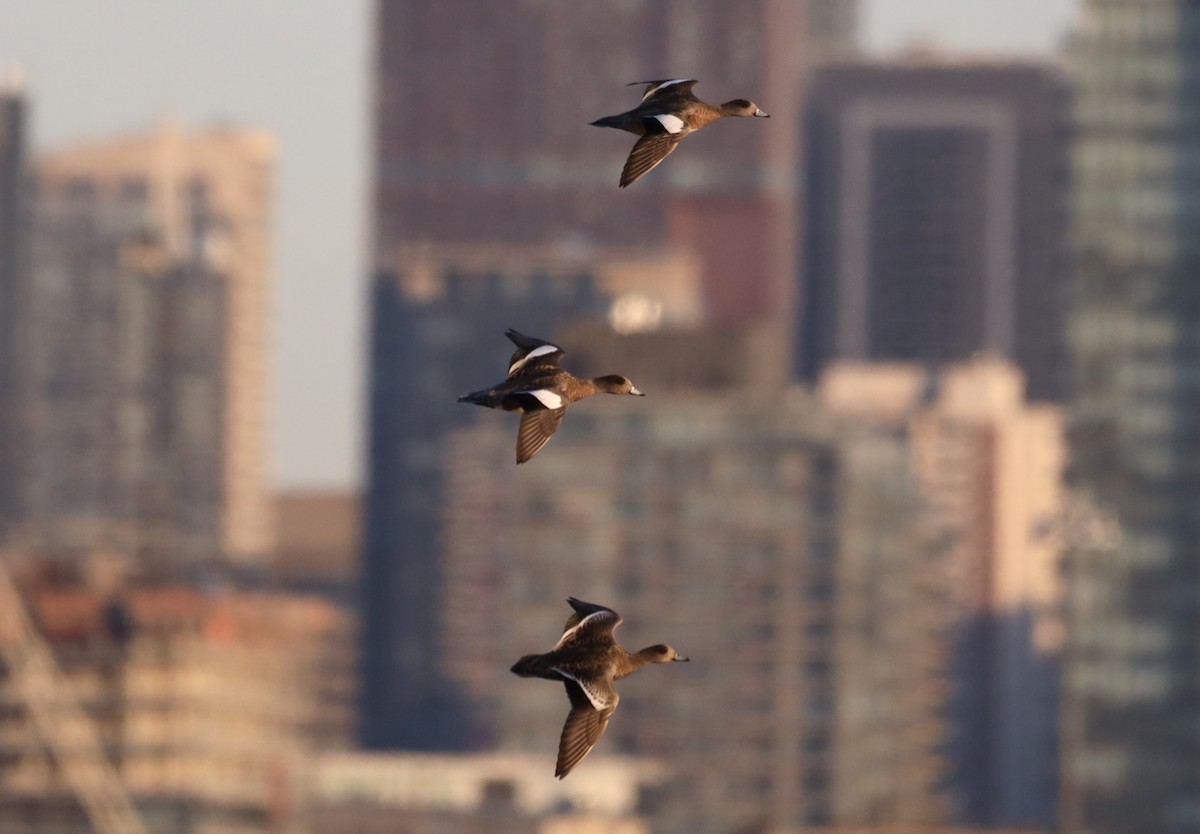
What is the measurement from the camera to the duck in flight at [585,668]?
123 feet

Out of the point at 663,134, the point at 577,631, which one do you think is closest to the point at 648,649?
the point at 577,631

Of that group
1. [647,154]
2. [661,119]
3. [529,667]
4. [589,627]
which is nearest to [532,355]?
[647,154]

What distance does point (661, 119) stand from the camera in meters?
40.1

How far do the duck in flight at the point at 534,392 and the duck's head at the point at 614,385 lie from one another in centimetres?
15

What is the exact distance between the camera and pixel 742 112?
4178 centimetres

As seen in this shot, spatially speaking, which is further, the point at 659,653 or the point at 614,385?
the point at 614,385

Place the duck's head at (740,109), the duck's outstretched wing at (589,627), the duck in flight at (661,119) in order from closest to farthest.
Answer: the duck's outstretched wing at (589,627), the duck in flight at (661,119), the duck's head at (740,109)

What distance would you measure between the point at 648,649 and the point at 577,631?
1.01 metres

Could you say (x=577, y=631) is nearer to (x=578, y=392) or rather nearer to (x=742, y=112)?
(x=578, y=392)

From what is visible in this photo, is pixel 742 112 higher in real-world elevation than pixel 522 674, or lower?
higher

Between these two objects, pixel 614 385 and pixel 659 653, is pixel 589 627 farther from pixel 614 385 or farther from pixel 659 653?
pixel 614 385

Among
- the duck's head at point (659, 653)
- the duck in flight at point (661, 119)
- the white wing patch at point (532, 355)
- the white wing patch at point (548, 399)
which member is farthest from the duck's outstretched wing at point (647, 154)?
the duck's head at point (659, 653)

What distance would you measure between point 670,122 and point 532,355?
240 centimetres

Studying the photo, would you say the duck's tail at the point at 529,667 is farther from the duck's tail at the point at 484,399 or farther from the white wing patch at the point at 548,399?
Answer: the white wing patch at the point at 548,399
